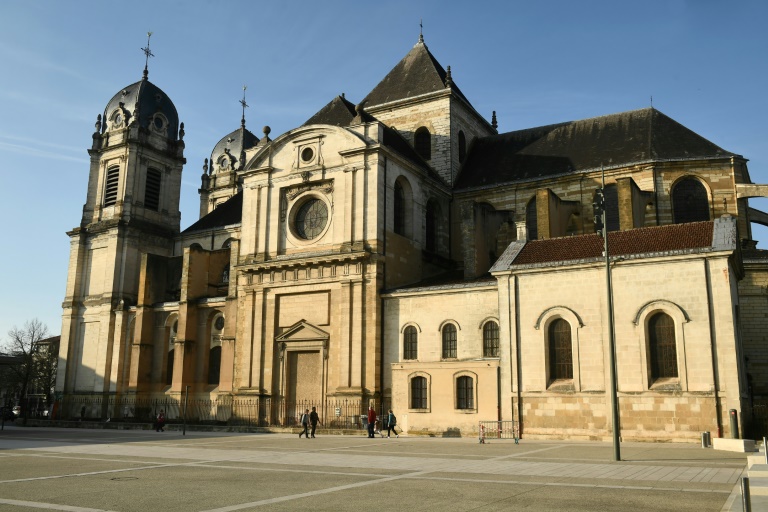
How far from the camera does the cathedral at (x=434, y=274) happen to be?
22.8 metres

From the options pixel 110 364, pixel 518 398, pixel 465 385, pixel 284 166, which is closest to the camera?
pixel 518 398

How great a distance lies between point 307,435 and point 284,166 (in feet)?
47.2

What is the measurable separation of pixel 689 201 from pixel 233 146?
4432cm

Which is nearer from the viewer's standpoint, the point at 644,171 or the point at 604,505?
the point at 604,505

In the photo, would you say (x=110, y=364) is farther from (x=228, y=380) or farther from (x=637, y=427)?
(x=637, y=427)

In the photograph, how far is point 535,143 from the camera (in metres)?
38.2

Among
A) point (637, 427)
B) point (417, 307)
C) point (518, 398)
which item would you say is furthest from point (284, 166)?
point (637, 427)

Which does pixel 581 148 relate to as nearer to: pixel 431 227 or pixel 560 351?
pixel 431 227

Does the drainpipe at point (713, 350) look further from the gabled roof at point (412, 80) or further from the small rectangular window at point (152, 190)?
the small rectangular window at point (152, 190)

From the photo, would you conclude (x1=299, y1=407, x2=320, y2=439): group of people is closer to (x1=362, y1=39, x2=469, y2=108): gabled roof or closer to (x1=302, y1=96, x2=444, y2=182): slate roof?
(x1=302, y1=96, x2=444, y2=182): slate roof

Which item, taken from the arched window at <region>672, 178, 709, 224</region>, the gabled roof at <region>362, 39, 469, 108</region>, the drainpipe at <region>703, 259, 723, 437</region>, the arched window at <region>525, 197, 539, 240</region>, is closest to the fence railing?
the drainpipe at <region>703, 259, 723, 437</region>

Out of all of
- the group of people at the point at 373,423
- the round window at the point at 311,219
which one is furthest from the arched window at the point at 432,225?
the group of people at the point at 373,423

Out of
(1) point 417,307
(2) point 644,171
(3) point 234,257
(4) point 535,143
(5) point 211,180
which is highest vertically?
(5) point 211,180

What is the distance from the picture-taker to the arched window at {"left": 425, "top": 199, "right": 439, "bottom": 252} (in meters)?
36.0
